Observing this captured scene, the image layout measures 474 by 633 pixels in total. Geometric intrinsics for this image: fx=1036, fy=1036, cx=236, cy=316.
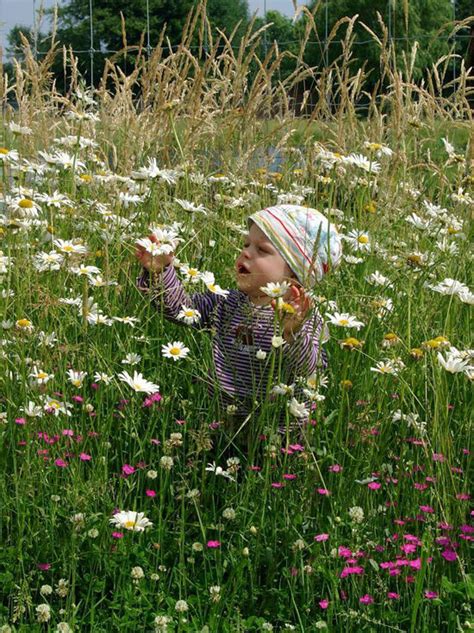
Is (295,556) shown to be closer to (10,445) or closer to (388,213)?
(10,445)

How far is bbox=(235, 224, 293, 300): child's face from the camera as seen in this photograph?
2.60 meters

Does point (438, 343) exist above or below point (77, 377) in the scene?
above

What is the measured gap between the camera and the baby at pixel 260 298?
2.48 meters

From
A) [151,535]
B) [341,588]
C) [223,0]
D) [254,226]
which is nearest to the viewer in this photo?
[341,588]

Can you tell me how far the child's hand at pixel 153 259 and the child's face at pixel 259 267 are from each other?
0.20 m

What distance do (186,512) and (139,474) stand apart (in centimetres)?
13

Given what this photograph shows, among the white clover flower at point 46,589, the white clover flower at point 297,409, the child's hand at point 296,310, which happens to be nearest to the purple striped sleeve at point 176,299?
the child's hand at point 296,310

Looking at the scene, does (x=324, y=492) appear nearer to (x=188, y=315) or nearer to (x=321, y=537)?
(x=321, y=537)

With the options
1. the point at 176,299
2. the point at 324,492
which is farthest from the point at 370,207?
the point at 324,492

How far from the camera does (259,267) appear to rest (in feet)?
8.59

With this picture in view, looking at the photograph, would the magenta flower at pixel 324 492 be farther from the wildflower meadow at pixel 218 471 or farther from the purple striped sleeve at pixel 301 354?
the purple striped sleeve at pixel 301 354

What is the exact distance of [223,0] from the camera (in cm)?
1969

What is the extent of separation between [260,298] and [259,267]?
0.08m

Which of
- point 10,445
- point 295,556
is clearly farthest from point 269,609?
point 10,445
